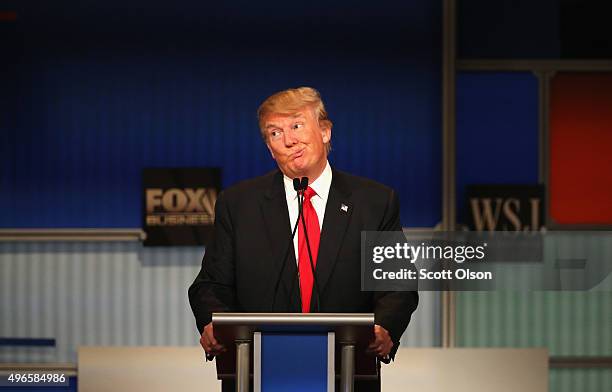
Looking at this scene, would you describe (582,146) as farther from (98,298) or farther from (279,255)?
(279,255)

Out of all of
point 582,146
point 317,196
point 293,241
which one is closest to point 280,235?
point 293,241

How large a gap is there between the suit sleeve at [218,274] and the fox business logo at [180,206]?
206cm

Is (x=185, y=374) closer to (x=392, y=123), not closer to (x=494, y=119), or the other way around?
(x=392, y=123)

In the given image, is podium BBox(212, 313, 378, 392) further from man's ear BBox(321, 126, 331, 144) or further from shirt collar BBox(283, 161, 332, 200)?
man's ear BBox(321, 126, 331, 144)

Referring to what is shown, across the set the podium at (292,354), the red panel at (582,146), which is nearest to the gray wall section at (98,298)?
the red panel at (582,146)

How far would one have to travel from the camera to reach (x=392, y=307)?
9.25ft

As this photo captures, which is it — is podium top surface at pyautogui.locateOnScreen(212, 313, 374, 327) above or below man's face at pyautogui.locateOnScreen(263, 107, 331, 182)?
below

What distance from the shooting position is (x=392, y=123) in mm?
5199

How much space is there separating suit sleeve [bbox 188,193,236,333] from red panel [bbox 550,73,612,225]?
8.43 ft

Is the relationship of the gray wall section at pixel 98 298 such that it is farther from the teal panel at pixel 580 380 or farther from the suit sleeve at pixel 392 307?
the suit sleeve at pixel 392 307

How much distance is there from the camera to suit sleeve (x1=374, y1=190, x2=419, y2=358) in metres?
2.75

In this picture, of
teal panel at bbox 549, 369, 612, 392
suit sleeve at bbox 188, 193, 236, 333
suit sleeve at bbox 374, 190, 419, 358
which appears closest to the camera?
suit sleeve at bbox 374, 190, 419, 358

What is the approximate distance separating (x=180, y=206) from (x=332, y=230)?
2.35 meters

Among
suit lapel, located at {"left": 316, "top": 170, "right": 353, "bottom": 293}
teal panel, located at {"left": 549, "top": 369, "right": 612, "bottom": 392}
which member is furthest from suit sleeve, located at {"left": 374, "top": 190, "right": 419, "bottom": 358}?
teal panel, located at {"left": 549, "top": 369, "right": 612, "bottom": 392}
